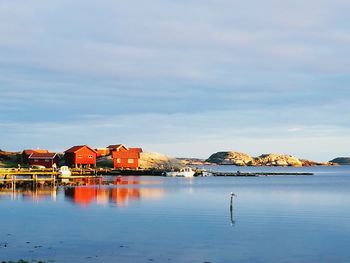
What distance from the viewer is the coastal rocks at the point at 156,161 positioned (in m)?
177

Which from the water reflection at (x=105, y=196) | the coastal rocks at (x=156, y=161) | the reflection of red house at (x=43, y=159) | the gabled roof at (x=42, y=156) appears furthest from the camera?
the coastal rocks at (x=156, y=161)

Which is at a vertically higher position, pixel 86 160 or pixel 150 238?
pixel 86 160

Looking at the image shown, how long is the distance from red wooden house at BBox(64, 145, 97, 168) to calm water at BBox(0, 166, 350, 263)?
7041 cm

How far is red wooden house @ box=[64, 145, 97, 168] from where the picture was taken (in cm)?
14962

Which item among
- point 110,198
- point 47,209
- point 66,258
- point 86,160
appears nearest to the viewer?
point 66,258

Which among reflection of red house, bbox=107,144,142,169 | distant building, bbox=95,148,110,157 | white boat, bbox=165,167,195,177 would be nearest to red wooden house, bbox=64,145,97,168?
reflection of red house, bbox=107,144,142,169

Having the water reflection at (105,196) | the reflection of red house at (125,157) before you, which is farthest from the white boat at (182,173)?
the water reflection at (105,196)

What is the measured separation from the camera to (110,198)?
7912cm

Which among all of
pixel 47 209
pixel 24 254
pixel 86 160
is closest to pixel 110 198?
pixel 47 209

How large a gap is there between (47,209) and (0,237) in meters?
22.7

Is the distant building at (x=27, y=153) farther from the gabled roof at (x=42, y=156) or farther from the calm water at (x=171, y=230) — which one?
the calm water at (x=171, y=230)

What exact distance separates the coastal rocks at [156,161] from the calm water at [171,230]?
9739cm

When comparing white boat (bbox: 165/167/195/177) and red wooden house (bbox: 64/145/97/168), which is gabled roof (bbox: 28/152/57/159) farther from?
white boat (bbox: 165/167/195/177)

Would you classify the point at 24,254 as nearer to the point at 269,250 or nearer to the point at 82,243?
the point at 82,243
